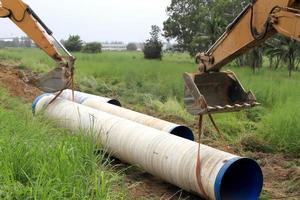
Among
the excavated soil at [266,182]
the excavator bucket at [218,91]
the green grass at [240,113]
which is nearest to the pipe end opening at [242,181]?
the excavated soil at [266,182]

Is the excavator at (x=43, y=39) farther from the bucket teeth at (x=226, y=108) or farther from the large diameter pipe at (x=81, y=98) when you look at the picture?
the bucket teeth at (x=226, y=108)

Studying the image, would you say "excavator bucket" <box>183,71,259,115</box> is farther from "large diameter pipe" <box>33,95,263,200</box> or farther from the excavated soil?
the excavated soil

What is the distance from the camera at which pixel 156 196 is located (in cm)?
596

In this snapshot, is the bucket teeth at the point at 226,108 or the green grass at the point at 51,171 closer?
the green grass at the point at 51,171

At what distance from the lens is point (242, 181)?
5.82 metres

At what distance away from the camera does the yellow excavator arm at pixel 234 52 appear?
473cm

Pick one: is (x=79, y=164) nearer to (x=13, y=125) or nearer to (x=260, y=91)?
(x=13, y=125)

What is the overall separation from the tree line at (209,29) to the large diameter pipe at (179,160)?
25.9 metres

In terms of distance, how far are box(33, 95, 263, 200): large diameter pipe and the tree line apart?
25.9m

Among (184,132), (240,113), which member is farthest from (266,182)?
(240,113)

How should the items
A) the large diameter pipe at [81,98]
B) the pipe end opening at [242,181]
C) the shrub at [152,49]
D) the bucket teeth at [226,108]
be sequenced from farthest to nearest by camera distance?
the shrub at [152,49]
the large diameter pipe at [81,98]
the pipe end opening at [242,181]
the bucket teeth at [226,108]

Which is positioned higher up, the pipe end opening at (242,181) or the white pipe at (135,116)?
the white pipe at (135,116)

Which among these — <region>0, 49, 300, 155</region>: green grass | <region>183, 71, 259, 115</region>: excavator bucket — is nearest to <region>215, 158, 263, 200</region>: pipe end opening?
<region>183, 71, 259, 115</region>: excavator bucket

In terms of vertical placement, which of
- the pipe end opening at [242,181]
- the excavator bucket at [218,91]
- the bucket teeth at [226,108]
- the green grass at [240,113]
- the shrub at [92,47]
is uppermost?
the excavator bucket at [218,91]
